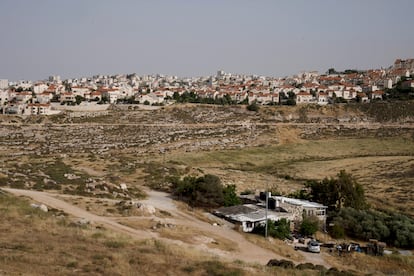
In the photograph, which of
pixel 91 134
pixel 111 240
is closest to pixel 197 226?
pixel 111 240

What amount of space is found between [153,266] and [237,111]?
80852 millimetres

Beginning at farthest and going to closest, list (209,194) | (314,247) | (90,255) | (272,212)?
1. (209,194)
2. (272,212)
3. (314,247)
4. (90,255)

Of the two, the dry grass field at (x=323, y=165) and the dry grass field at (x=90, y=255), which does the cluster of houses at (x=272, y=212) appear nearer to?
the dry grass field at (x=90, y=255)

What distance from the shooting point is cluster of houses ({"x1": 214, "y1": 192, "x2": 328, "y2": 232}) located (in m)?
27.1

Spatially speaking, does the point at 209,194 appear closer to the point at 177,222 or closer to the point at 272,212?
the point at 272,212

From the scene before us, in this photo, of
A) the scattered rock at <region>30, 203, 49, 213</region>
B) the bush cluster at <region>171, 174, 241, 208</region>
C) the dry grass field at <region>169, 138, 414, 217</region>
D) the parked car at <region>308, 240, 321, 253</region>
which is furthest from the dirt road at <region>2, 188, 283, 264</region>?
the dry grass field at <region>169, 138, 414, 217</region>

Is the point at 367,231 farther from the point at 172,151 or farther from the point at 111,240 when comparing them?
the point at 172,151

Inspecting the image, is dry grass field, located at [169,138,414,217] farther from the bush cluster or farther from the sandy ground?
the sandy ground

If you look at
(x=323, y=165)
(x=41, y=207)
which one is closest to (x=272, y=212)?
(x=41, y=207)

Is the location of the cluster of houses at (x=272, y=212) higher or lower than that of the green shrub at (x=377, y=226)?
higher

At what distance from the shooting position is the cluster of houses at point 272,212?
88.9ft

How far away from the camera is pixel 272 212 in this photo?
29031mm

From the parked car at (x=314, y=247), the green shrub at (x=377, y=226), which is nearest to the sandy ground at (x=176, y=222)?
the parked car at (x=314, y=247)

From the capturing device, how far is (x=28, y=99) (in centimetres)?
11200
